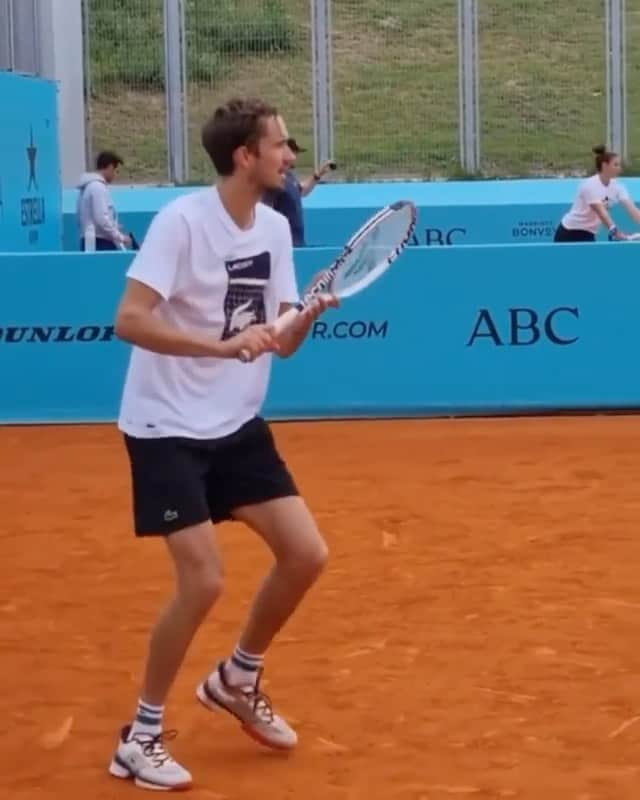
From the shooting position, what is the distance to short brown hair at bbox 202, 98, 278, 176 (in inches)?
196

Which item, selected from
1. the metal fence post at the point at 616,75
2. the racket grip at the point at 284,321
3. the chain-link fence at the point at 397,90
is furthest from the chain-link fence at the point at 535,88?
the racket grip at the point at 284,321

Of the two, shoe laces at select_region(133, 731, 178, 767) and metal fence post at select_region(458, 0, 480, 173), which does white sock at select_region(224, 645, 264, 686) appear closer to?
shoe laces at select_region(133, 731, 178, 767)

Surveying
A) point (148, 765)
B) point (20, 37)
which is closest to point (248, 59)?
point (20, 37)

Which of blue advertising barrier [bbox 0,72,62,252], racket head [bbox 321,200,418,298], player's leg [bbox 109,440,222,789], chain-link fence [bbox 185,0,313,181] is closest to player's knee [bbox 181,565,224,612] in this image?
player's leg [bbox 109,440,222,789]

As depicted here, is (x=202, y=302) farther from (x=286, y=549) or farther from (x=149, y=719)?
Result: (x=149, y=719)

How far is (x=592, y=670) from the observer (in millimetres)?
6281

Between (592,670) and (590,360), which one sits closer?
(592,670)

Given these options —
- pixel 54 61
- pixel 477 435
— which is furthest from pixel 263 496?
pixel 54 61

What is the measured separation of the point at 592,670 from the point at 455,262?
662cm

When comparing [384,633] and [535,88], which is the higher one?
[535,88]

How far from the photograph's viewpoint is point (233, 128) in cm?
499

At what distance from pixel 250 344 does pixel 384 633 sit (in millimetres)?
2420

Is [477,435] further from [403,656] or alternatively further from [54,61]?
[54,61]

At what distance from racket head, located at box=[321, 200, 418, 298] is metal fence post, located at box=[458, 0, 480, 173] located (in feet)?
65.5
